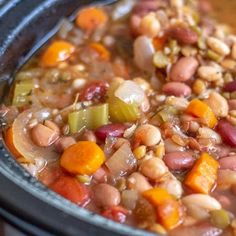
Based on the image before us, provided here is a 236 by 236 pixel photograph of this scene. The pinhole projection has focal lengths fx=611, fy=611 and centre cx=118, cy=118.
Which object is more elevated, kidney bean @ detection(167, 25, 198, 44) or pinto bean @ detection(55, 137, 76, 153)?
pinto bean @ detection(55, 137, 76, 153)

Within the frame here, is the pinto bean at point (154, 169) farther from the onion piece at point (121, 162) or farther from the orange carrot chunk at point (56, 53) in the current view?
the orange carrot chunk at point (56, 53)

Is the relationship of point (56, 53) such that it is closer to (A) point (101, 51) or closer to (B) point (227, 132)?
(A) point (101, 51)

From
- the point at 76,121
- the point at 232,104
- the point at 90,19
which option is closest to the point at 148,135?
the point at 76,121

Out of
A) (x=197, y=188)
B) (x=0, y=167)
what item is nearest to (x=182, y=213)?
(x=197, y=188)

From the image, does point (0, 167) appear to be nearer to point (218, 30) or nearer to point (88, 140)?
point (88, 140)

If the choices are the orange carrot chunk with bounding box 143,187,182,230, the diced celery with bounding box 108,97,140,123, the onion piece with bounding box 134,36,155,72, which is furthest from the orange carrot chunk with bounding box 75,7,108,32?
the orange carrot chunk with bounding box 143,187,182,230

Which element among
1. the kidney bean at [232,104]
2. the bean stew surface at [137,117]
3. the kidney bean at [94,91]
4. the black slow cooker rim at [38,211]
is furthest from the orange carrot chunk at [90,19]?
the black slow cooker rim at [38,211]

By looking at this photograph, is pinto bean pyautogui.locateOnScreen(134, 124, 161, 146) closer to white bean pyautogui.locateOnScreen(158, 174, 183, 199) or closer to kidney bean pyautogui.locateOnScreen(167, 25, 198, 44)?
white bean pyautogui.locateOnScreen(158, 174, 183, 199)
